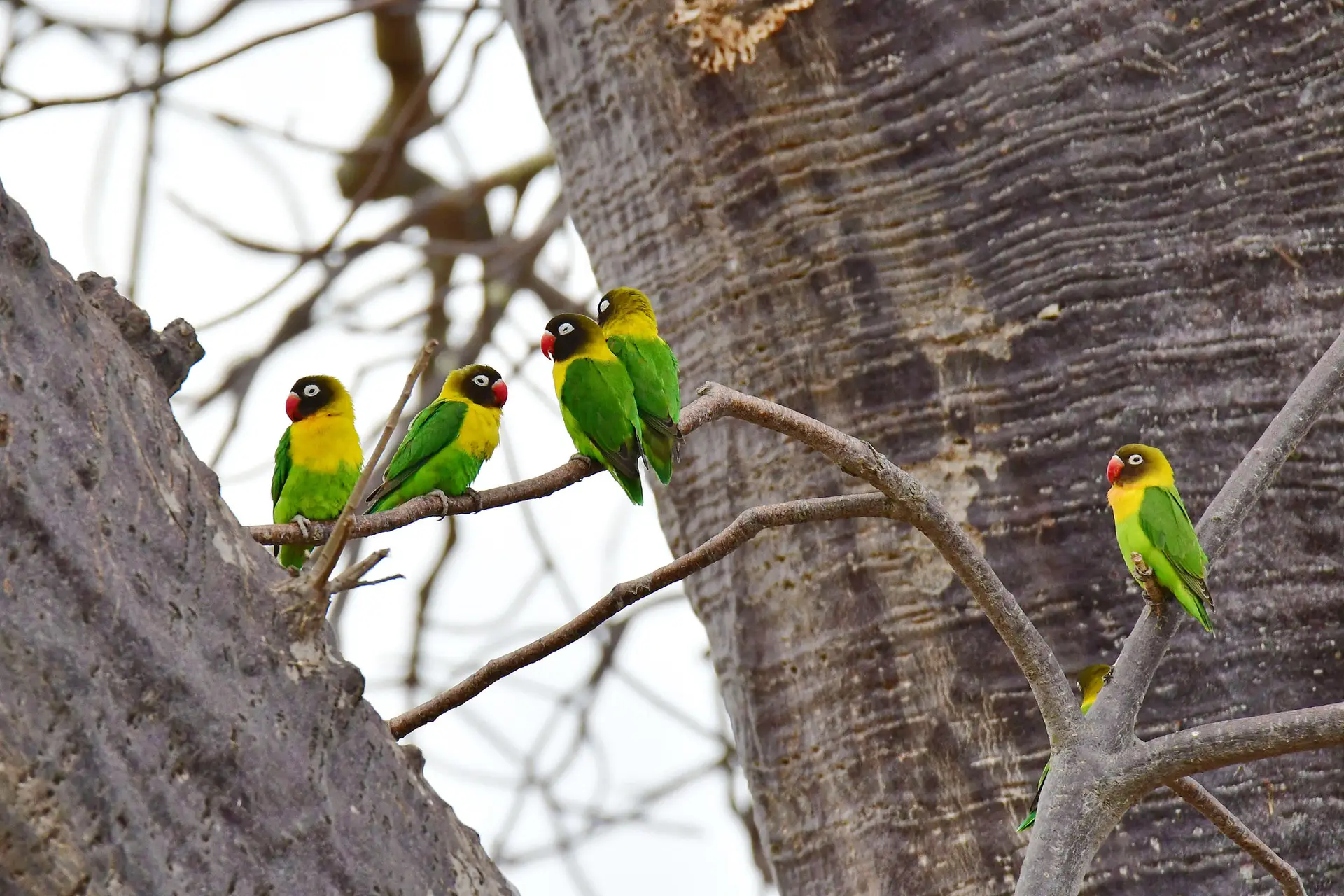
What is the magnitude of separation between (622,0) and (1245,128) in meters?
1.04

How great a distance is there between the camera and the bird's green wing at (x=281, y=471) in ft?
6.83

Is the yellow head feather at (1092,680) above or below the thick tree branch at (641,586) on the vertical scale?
above

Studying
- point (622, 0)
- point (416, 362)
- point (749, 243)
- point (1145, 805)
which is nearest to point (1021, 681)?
point (1145, 805)

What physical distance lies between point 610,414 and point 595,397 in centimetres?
3

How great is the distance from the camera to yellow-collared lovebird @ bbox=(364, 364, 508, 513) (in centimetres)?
203

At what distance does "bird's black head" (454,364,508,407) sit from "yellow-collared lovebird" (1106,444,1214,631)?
956 millimetres

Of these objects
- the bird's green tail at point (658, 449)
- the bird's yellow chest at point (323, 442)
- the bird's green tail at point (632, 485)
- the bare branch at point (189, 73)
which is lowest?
the bird's green tail at point (632, 485)

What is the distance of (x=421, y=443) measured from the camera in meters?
2.02

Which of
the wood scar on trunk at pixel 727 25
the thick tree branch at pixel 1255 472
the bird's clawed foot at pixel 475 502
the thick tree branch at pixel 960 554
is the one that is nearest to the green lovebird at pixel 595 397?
the bird's clawed foot at pixel 475 502

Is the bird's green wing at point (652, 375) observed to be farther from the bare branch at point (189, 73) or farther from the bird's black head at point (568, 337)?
the bare branch at point (189, 73)

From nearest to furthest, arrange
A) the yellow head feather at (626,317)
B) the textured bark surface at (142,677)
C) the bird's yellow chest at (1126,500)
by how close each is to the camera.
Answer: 1. the textured bark surface at (142,677)
2. the bird's yellow chest at (1126,500)
3. the yellow head feather at (626,317)

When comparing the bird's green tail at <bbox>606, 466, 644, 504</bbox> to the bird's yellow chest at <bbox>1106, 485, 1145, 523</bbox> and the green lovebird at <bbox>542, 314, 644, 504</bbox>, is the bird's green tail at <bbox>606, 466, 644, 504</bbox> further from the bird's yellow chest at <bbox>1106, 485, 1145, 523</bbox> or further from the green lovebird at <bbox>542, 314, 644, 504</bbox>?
the bird's yellow chest at <bbox>1106, 485, 1145, 523</bbox>

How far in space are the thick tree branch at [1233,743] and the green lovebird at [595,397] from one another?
811 mm

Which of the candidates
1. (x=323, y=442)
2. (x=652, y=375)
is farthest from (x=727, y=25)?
(x=323, y=442)
